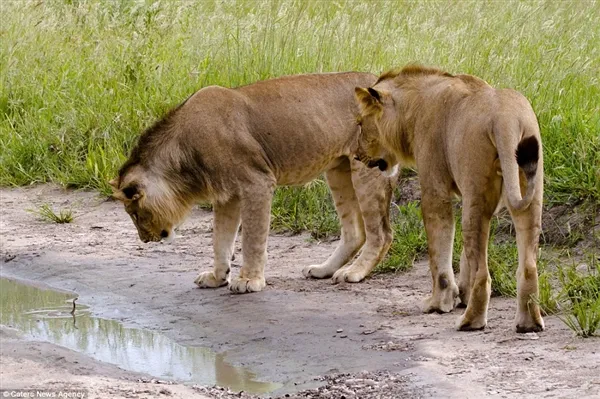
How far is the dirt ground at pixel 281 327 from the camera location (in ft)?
16.1

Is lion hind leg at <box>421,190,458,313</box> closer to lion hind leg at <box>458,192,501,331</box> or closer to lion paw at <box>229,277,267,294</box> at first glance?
lion hind leg at <box>458,192,501,331</box>

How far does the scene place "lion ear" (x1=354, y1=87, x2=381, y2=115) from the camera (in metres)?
6.22

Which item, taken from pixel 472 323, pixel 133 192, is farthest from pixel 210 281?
pixel 472 323

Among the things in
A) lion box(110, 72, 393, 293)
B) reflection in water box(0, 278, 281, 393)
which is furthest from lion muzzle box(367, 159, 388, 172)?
reflection in water box(0, 278, 281, 393)

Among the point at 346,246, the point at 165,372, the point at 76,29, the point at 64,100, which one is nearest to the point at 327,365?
the point at 165,372

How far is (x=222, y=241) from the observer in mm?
7039

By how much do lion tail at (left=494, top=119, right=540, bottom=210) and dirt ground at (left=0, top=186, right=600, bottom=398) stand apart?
28.3 inches

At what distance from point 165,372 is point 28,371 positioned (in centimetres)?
78

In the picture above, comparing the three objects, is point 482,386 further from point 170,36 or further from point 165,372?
point 170,36

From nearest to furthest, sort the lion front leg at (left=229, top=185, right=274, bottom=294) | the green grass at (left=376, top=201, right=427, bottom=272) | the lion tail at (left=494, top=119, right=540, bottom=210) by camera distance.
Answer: the lion tail at (left=494, top=119, right=540, bottom=210)
the lion front leg at (left=229, top=185, right=274, bottom=294)
the green grass at (left=376, top=201, right=427, bottom=272)

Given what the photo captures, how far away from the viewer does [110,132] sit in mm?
9539

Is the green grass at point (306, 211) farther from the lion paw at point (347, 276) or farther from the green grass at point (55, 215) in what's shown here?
the green grass at point (55, 215)

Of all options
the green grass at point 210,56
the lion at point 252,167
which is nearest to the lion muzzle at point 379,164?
the lion at point 252,167

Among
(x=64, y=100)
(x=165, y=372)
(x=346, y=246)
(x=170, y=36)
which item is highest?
(x=170, y=36)
